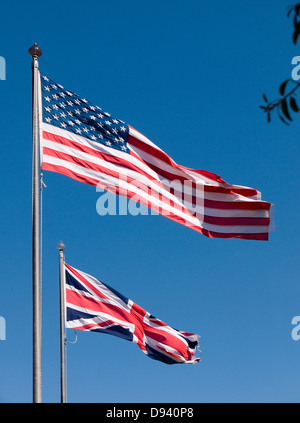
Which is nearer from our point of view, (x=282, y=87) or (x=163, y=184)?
(x=282, y=87)

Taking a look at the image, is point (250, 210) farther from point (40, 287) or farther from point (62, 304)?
point (40, 287)

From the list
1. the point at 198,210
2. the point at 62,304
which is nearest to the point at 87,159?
the point at 198,210

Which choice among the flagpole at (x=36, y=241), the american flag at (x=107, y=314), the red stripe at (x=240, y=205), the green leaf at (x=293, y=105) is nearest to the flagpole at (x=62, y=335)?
the american flag at (x=107, y=314)

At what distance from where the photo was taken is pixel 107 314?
81.9 ft

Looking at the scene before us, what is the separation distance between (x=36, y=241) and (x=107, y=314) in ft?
29.6

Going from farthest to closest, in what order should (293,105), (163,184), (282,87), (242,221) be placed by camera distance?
(242,221), (163,184), (293,105), (282,87)

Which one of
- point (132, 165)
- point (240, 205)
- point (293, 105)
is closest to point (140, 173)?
point (132, 165)

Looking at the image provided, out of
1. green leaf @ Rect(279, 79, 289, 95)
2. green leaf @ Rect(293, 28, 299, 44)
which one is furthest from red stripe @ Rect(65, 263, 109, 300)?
green leaf @ Rect(293, 28, 299, 44)

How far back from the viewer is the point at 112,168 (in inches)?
797

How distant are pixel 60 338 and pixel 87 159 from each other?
657 centimetres

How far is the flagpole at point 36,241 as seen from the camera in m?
15.3

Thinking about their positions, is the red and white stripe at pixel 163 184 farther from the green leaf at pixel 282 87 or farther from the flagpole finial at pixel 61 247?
the green leaf at pixel 282 87

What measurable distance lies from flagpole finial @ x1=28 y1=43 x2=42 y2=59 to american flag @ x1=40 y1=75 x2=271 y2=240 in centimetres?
63

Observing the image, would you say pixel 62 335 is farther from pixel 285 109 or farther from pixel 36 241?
pixel 285 109
